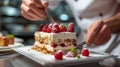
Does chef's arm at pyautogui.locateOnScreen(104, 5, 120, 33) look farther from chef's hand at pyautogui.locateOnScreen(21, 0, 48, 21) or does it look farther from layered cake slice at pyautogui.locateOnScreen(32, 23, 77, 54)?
chef's hand at pyautogui.locateOnScreen(21, 0, 48, 21)

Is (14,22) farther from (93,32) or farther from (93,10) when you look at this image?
(93,32)

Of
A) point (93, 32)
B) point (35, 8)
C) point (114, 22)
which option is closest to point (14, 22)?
point (35, 8)

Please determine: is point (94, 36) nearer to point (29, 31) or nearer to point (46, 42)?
point (46, 42)

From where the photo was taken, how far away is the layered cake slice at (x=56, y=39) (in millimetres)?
972

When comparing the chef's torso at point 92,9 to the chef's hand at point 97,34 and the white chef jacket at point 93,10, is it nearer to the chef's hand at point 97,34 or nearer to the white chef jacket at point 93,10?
the white chef jacket at point 93,10

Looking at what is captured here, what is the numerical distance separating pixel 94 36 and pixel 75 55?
95 mm

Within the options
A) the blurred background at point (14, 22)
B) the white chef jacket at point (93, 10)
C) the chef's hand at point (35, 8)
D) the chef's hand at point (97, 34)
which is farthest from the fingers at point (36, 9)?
the blurred background at point (14, 22)

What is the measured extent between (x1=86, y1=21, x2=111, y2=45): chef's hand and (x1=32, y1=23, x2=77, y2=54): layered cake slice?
0.18 metres

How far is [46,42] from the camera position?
1.02 metres

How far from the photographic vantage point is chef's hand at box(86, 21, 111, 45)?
83 cm

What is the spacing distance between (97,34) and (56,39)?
0.21 meters

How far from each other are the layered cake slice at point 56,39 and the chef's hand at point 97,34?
176 mm

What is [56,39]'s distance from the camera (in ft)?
3.22

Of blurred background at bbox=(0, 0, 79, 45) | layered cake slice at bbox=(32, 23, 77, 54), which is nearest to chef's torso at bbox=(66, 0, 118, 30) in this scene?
layered cake slice at bbox=(32, 23, 77, 54)
